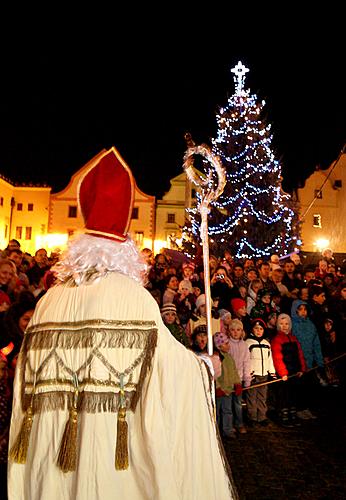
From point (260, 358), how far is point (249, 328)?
83 cm

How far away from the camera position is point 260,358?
27.6 feet

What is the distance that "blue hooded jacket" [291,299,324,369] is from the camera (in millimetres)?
9289

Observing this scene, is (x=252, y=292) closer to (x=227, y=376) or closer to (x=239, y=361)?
(x=239, y=361)

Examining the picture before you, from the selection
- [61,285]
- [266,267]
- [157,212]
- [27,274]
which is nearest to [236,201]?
[266,267]

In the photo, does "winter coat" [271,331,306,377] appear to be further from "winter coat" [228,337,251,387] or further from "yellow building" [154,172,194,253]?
"yellow building" [154,172,194,253]

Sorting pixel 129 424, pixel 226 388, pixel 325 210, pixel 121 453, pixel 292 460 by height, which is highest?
pixel 325 210

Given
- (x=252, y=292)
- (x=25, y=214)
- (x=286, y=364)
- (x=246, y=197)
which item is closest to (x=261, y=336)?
(x=286, y=364)

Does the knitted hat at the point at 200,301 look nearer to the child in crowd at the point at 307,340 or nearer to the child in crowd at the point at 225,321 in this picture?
the child in crowd at the point at 225,321

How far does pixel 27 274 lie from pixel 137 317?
7.85 meters

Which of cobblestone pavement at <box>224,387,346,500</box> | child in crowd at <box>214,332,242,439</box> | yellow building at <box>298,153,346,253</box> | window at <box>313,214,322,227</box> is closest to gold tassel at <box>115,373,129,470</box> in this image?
cobblestone pavement at <box>224,387,346,500</box>

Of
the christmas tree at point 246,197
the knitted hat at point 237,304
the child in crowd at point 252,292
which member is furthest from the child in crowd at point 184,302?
the christmas tree at point 246,197

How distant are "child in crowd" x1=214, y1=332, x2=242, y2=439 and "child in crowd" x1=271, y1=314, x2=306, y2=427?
94cm

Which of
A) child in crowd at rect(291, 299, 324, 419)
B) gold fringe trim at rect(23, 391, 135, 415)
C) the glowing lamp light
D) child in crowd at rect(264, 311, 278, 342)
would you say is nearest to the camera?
gold fringe trim at rect(23, 391, 135, 415)

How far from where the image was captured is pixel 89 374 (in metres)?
3.04
